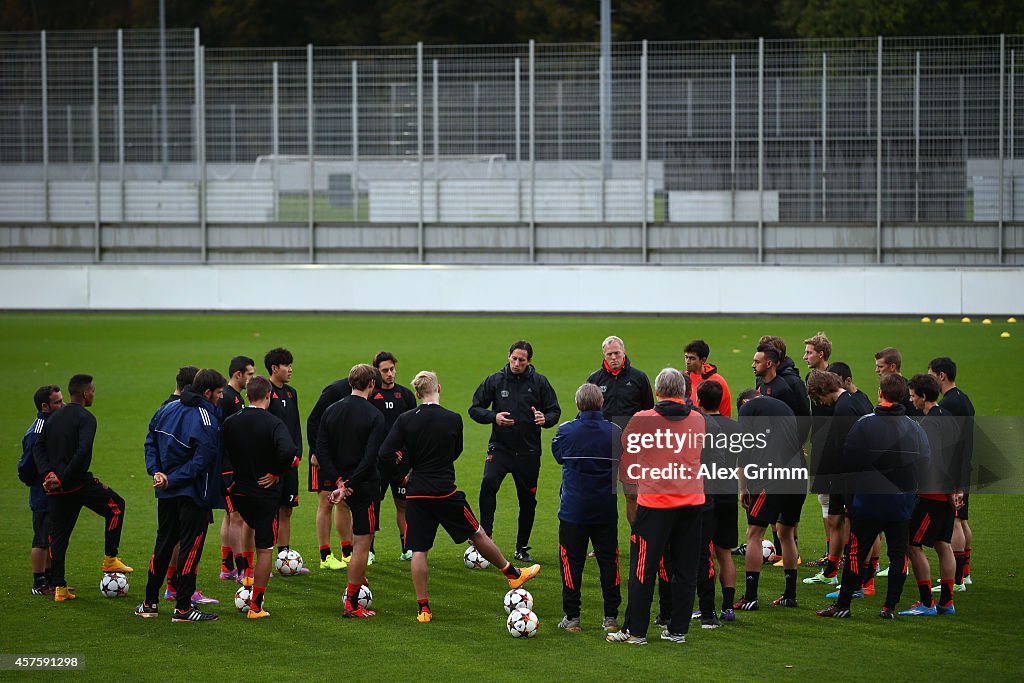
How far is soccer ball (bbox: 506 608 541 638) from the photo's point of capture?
8312mm

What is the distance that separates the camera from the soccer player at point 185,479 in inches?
341

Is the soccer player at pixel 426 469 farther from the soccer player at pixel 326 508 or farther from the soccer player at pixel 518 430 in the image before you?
the soccer player at pixel 518 430

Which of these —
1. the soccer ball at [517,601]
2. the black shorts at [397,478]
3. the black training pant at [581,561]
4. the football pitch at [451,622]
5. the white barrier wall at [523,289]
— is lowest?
the football pitch at [451,622]

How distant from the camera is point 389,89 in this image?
32406 millimetres

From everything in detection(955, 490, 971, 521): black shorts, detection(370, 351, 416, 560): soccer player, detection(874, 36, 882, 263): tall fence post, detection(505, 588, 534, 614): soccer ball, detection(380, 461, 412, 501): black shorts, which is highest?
detection(874, 36, 882, 263): tall fence post

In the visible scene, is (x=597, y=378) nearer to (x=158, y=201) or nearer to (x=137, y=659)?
(x=137, y=659)

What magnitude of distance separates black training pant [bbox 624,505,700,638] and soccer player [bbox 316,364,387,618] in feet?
6.76

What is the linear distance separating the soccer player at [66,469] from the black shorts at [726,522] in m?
4.71

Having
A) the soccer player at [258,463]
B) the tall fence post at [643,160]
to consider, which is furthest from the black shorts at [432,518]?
the tall fence post at [643,160]

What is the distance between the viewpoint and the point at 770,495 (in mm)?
9031

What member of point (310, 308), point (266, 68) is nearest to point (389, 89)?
point (266, 68)

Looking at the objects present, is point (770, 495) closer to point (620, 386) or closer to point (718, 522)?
point (718, 522)

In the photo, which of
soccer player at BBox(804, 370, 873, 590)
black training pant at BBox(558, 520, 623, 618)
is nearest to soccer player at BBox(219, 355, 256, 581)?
black training pant at BBox(558, 520, 623, 618)

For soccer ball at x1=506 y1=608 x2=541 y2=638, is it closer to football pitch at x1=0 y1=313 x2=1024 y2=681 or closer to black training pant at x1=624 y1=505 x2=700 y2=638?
football pitch at x1=0 y1=313 x2=1024 y2=681
